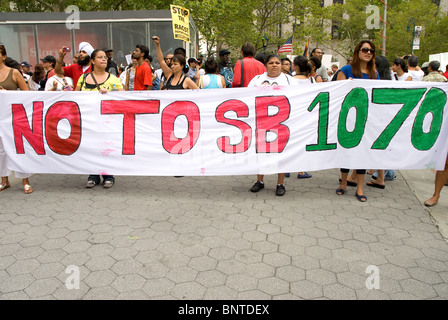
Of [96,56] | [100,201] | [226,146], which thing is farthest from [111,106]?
[226,146]

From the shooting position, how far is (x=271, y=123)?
490 cm

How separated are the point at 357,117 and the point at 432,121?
38.0 inches

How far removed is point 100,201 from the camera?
4801 mm

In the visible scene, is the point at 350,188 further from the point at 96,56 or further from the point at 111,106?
the point at 96,56

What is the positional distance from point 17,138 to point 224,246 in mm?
3522

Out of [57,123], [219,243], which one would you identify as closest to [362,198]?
[219,243]

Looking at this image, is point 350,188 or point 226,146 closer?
point 226,146

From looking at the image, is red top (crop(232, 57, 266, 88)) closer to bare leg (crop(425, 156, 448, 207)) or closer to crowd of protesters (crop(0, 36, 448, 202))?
crowd of protesters (crop(0, 36, 448, 202))

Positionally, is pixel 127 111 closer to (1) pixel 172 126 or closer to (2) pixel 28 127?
(1) pixel 172 126

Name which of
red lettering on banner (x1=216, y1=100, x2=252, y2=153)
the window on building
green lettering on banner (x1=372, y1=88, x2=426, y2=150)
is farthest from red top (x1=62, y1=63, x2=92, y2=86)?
the window on building

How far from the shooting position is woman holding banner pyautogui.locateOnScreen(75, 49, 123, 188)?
17.3 ft

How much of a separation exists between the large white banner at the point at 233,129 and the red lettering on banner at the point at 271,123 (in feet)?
0.04
